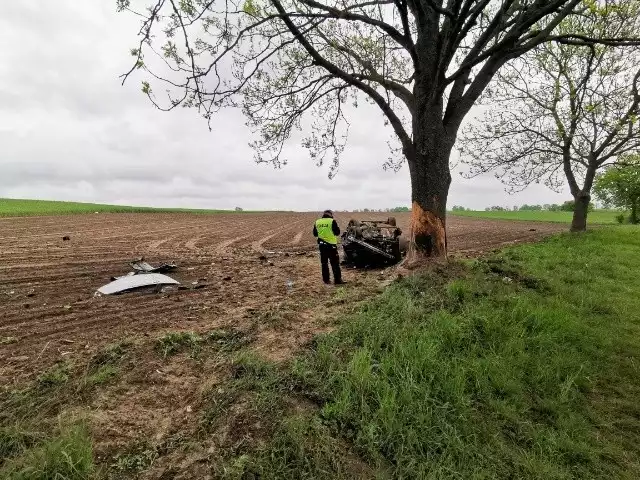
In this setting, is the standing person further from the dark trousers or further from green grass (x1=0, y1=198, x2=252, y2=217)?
green grass (x1=0, y1=198, x2=252, y2=217)

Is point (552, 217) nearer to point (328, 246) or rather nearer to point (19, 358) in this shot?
point (328, 246)

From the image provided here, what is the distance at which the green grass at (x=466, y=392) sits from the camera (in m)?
3.47

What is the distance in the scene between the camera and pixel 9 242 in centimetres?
1313

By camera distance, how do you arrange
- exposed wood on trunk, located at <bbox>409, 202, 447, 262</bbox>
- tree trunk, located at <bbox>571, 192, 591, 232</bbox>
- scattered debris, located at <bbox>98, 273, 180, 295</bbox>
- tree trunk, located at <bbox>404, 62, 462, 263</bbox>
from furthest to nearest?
tree trunk, located at <bbox>571, 192, 591, 232</bbox>
exposed wood on trunk, located at <bbox>409, 202, 447, 262</bbox>
tree trunk, located at <bbox>404, 62, 462, 263</bbox>
scattered debris, located at <bbox>98, 273, 180, 295</bbox>

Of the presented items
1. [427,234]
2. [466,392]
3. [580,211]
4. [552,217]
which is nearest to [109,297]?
[466,392]

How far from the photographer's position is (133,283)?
792cm

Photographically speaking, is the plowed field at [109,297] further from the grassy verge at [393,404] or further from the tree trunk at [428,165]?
the tree trunk at [428,165]

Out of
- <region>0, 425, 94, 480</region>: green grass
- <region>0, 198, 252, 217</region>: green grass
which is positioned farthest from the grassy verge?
<region>0, 198, 252, 217</region>: green grass

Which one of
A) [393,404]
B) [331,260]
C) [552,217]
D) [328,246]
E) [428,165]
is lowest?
[393,404]

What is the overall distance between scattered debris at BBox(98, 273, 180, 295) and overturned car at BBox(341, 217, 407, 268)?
16.8 ft

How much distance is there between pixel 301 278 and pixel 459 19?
6.63 m

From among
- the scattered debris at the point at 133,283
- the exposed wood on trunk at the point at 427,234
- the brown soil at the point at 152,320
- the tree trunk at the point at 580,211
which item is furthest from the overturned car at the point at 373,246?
the tree trunk at the point at 580,211

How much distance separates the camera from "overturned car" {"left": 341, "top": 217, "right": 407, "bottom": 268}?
11133 millimetres

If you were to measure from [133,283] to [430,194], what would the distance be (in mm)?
6632
